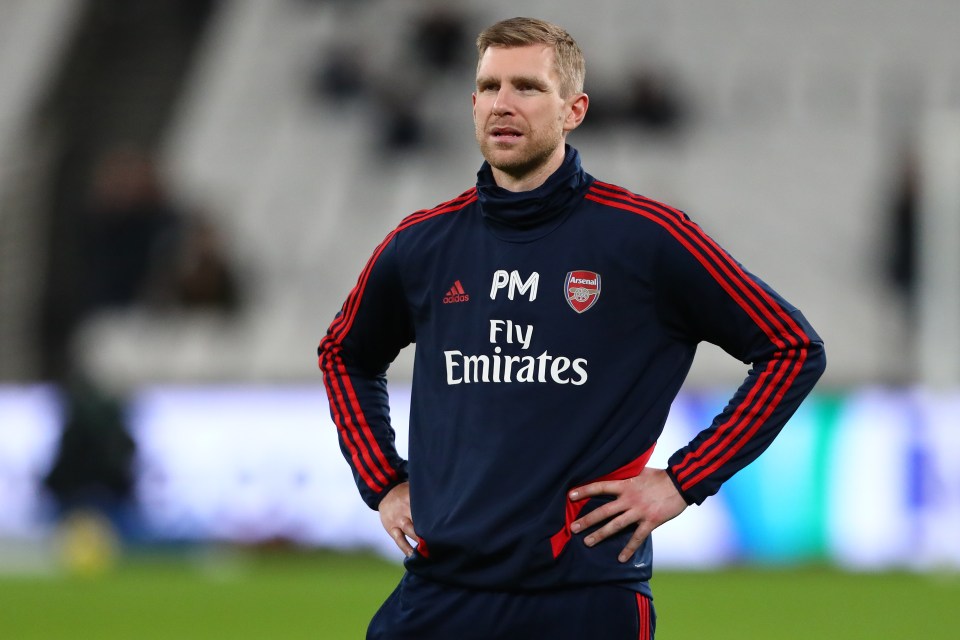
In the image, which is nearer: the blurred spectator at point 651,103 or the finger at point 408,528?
the finger at point 408,528

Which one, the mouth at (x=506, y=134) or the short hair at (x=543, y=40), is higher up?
the short hair at (x=543, y=40)

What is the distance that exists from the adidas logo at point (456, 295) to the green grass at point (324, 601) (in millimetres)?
4973

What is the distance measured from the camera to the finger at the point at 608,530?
3713 mm

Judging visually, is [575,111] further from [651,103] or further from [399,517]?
[651,103]

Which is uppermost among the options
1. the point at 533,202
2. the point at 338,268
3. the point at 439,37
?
the point at 439,37

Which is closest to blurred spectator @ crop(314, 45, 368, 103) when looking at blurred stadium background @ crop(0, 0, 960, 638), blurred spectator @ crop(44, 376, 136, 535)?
blurred stadium background @ crop(0, 0, 960, 638)

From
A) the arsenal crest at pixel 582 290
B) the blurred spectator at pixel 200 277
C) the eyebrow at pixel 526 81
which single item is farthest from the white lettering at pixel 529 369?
the blurred spectator at pixel 200 277

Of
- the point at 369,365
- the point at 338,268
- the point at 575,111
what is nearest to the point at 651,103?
the point at 338,268

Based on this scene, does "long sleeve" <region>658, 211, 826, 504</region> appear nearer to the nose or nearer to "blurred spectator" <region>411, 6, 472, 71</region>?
the nose

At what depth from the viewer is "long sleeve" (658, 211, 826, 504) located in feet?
12.3

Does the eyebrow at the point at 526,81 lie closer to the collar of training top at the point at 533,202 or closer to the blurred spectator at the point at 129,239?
the collar of training top at the point at 533,202

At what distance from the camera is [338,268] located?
17000 millimetres

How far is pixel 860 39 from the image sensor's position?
18.9m

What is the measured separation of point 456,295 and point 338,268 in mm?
13164
